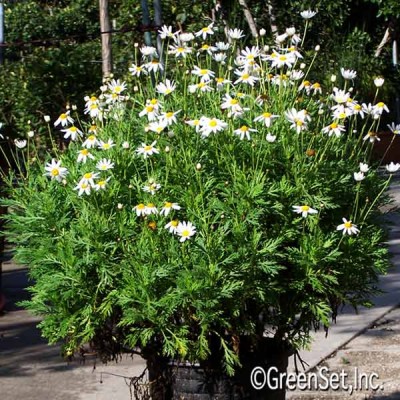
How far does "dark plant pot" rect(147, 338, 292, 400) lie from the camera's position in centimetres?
387

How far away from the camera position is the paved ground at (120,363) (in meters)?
5.36

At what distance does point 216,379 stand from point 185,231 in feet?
2.48

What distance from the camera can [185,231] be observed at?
11.4 ft

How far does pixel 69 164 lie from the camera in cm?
397

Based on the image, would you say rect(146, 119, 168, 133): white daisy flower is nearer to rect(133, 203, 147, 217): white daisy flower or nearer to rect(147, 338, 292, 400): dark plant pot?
rect(133, 203, 147, 217): white daisy flower

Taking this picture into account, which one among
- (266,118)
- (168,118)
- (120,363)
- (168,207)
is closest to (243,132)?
(266,118)

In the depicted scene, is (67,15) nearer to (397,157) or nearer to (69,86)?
(397,157)

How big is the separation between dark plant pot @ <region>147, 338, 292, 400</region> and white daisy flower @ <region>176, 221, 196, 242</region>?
66cm

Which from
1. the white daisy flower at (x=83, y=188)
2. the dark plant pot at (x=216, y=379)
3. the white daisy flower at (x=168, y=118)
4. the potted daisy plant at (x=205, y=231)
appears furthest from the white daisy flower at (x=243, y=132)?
the dark plant pot at (x=216, y=379)

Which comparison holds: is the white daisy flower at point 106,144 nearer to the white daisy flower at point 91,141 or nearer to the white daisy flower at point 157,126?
the white daisy flower at point 91,141

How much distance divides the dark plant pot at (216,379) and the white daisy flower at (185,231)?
66 cm

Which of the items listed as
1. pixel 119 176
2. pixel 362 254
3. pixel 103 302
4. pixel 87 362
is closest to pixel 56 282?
pixel 103 302

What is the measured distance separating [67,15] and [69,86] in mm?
13215

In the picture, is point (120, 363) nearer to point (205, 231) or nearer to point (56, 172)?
point (56, 172)
